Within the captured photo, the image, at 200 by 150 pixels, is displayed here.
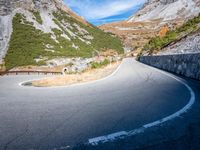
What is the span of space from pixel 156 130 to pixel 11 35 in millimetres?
64517

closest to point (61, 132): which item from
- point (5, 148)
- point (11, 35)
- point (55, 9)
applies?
point (5, 148)

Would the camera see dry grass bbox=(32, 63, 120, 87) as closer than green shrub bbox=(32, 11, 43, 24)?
Yes

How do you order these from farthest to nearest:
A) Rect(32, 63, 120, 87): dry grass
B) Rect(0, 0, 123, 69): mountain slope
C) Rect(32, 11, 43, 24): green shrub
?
Rect(32, 11, 43, 24): green shrub, Rect(0, 0, 123, 69): mountain slope, Rect(32, 63, 120, 87): dry grass

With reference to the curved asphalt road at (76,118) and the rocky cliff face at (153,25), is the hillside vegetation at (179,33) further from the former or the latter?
the rocky cliff face at (153,25)

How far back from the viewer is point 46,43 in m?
63.5

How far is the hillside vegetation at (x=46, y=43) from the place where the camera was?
2157 inches

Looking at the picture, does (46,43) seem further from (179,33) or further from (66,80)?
(66,80)

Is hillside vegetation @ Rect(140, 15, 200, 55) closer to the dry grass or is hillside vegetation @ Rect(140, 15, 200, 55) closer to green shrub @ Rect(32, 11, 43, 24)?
the dry grass

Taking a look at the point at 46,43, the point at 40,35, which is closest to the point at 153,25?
the point at 40,35

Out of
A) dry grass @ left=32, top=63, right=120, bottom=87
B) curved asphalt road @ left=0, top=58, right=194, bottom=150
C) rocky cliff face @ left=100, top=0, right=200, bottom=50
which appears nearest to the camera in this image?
curved asphalt road @ left=0, top=58, right=194, bottom=150

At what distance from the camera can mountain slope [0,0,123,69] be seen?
56.2 metres

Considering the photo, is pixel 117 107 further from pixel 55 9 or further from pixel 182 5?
pixel 182 5

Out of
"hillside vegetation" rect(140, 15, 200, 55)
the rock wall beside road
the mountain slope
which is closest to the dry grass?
the rock wall beside road

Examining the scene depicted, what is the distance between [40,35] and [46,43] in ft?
13.3
